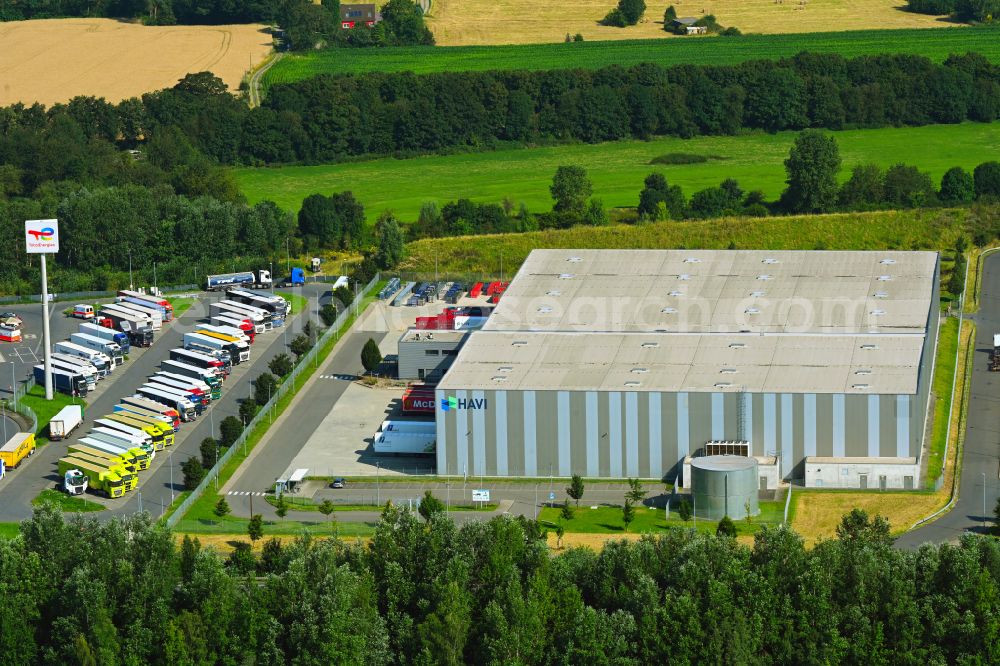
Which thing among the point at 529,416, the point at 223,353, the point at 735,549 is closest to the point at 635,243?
the point at 223,353

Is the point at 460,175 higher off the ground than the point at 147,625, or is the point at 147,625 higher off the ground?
the point at 460,175

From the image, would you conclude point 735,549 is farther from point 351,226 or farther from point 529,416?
point 351,226

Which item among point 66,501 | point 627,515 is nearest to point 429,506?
point 627,515

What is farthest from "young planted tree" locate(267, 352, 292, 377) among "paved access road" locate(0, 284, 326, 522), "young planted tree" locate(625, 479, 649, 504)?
"young planted tree" locate(625, 479, 649, 504)

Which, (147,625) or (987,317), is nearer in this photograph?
(147,625)

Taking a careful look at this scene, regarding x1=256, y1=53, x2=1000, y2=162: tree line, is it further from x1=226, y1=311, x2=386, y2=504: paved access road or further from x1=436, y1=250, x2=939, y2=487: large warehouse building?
x1=436, y1=250, x2=939, y2=487: large warehouse building

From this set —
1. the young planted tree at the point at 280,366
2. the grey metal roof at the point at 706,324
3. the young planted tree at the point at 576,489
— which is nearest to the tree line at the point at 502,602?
the young planted tree at the point at 576,489
